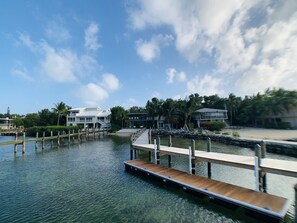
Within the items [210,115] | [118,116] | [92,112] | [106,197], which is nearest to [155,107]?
[118,116]

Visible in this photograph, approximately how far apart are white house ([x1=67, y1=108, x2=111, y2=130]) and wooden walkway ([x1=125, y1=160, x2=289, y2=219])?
49.9 m

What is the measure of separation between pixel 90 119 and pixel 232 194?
191ft

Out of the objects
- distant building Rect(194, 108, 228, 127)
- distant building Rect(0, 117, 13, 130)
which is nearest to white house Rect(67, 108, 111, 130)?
distant building Rect(194, 108, 228, 127)

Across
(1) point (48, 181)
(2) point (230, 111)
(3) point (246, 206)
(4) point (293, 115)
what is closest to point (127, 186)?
(1) point (48, 181)

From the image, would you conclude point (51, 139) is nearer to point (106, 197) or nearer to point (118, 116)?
point (118, 116)

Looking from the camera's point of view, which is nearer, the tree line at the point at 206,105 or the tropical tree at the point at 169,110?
the tree line at the point at 206,105

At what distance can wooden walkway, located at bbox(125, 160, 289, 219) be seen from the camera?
6434 millimetres

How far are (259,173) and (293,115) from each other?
43.6 m

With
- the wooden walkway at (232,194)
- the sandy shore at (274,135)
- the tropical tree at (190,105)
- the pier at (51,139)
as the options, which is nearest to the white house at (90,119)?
the pier at (51,139)

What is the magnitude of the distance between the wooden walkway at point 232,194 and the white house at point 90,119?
49.9 metres

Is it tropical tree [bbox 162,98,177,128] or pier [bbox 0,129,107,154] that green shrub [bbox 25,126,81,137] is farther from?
tropical tree [bbox 162,98,177,128]

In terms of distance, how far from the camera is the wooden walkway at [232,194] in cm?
643

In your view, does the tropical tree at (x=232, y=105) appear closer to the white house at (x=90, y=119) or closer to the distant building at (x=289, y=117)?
the distant building at (x=289, y=117)

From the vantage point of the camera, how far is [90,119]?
60812mm
